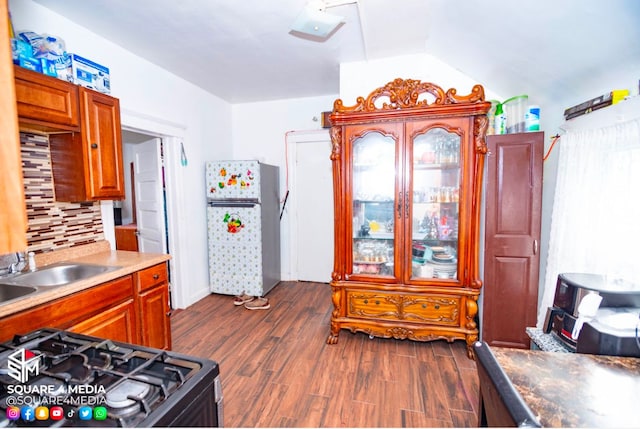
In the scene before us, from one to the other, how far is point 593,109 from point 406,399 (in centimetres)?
201

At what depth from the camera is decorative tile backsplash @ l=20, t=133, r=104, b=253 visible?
187cm

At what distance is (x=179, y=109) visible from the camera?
10.3ft

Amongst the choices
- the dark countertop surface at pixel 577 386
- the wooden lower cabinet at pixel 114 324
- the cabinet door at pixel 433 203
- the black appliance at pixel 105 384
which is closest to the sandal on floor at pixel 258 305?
the wooden lower cabinet at pixel 114 324

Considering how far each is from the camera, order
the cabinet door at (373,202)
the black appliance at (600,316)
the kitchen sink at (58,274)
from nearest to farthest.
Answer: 1. the black appliance at (600,316)
2. the kitchen sink at (58,274)
3. the cabinet door at (373,202)

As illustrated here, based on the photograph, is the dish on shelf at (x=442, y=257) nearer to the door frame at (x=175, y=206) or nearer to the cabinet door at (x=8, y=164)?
the cabinet door at (x=8, y=164)

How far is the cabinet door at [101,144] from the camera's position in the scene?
6.20 feet

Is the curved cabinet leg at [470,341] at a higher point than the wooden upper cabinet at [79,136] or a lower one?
lower

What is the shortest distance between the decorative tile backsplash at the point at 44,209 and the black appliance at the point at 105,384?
1.28 meters

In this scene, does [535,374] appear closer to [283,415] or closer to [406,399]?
[406,399]

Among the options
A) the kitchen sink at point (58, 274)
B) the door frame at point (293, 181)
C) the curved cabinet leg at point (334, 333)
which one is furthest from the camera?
the door frame at point (293, 181)

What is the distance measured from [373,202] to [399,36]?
1311 millimetres

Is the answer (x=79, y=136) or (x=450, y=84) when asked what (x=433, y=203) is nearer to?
(x=450, y=84)

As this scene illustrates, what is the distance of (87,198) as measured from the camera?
6.27 feet

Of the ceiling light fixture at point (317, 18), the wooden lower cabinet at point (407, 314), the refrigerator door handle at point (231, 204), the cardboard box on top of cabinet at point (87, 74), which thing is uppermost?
the ceiling light fixture at point (317, 18)
